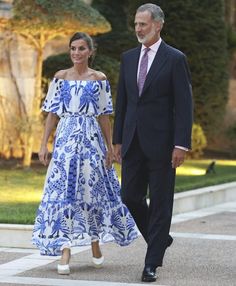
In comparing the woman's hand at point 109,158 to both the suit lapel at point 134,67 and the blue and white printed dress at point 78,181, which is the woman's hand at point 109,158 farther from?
the suit lapel at point 134,67

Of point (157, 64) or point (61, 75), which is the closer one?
point (157, 64)

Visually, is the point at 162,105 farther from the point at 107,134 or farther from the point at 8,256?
the point at 8,256

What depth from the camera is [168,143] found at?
664 cm

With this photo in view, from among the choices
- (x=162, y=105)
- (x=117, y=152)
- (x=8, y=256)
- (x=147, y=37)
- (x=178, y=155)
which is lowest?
(x=8, y=256)

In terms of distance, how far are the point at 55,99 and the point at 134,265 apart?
137 cm

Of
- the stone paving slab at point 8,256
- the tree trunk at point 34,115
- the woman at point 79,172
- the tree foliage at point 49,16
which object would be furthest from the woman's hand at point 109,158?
the tree trunk at point 34,115

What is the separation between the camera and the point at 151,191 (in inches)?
263

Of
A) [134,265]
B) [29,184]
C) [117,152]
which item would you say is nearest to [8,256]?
[134,265]

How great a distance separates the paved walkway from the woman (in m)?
0.20

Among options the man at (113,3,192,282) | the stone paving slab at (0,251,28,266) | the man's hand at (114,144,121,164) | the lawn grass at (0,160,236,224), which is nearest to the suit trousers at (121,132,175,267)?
the man at (113,3,192,282)

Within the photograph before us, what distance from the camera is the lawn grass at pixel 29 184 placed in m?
9.39

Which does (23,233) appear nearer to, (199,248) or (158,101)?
(199,248)

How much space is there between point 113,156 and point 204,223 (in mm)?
3319

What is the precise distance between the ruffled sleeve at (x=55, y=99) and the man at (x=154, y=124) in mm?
548
